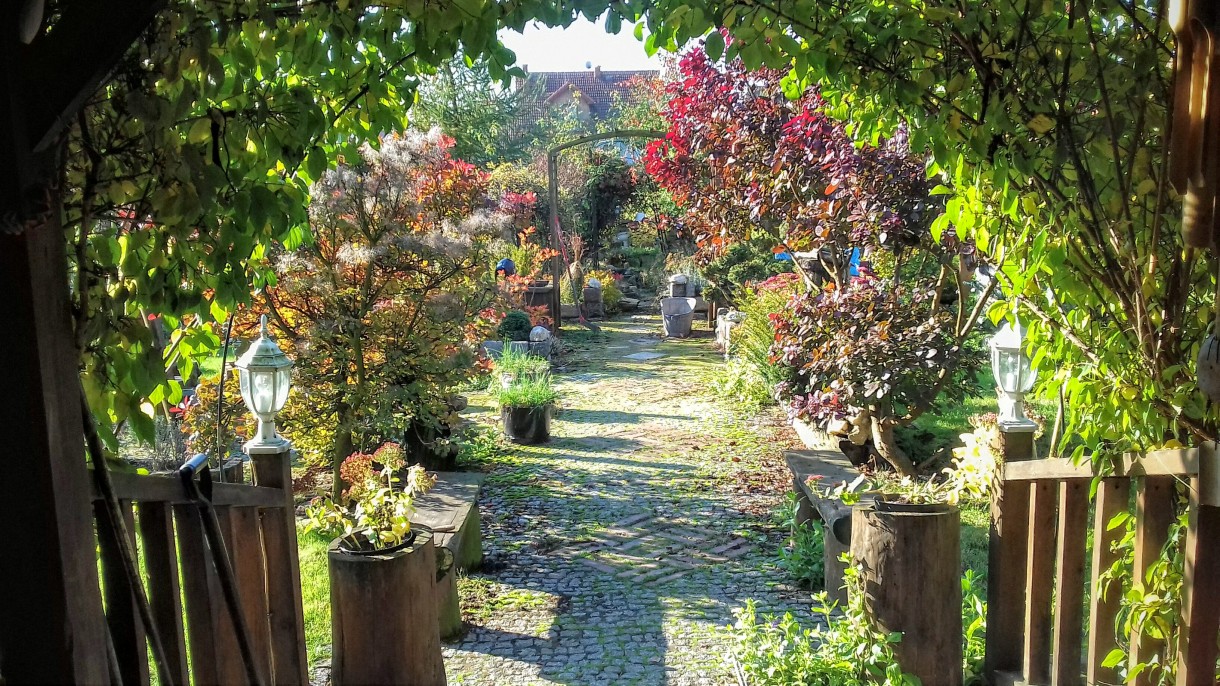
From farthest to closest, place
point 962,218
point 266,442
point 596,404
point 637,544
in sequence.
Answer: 1. point 596,404
2. point 637,544
3. point 266,442
4. point 962,218

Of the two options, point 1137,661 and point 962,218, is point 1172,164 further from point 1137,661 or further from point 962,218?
point 1137,661

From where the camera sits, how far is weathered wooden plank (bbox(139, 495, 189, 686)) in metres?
1.97

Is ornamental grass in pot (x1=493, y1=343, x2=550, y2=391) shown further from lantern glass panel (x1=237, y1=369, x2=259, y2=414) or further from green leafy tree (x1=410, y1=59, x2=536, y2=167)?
green leafy tree (x1=410, y1=59, x2=536, y2=167)

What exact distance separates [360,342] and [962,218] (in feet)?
14.1

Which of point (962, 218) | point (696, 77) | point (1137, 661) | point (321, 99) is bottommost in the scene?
point (1137, 661)

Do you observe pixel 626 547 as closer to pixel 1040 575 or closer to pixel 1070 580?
pixel 1040 575

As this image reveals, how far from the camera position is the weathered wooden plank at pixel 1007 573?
121 inches

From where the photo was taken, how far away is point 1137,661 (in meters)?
2.40

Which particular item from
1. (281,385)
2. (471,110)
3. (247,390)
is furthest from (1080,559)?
(471,110)

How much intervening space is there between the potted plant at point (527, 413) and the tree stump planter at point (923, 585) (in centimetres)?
524

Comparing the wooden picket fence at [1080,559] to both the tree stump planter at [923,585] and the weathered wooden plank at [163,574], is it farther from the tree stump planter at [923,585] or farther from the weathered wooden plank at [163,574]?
the weathered wooden plank at [163,574]

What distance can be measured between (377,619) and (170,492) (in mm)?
1201

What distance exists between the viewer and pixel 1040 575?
298cm

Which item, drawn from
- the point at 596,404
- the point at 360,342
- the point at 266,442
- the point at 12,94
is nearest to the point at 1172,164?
the point at 12,94
